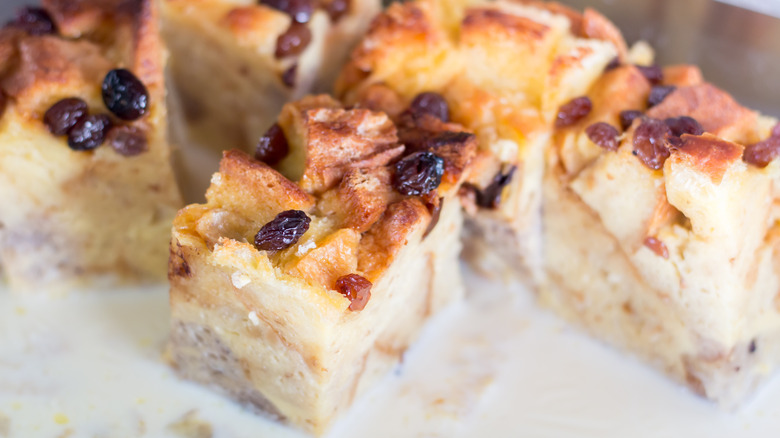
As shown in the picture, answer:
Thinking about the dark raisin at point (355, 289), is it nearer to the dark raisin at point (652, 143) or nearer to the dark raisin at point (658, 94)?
the dark raisin at point (652, 143)

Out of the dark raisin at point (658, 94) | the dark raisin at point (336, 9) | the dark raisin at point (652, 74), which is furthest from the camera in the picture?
the dark raisin at point (336, 9)

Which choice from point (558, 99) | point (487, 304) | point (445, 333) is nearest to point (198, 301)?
point (445, 333)

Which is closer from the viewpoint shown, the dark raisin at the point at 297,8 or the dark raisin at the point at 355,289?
the dark raisin at the point at 355,289

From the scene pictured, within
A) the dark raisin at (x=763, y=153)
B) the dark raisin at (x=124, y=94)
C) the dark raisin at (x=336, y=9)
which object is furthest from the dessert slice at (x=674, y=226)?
Answer: the dark raisin at (x=124, y=94)

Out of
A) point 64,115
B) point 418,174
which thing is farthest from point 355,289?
point 64,115

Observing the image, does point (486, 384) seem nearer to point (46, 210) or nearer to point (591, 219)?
point (591, 219)

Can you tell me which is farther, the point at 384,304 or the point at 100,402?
the point at 100,402

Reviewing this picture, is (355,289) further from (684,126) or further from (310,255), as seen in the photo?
(684,126)

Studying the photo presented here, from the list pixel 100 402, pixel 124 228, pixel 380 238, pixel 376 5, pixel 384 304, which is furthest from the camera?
pixel 376 5
